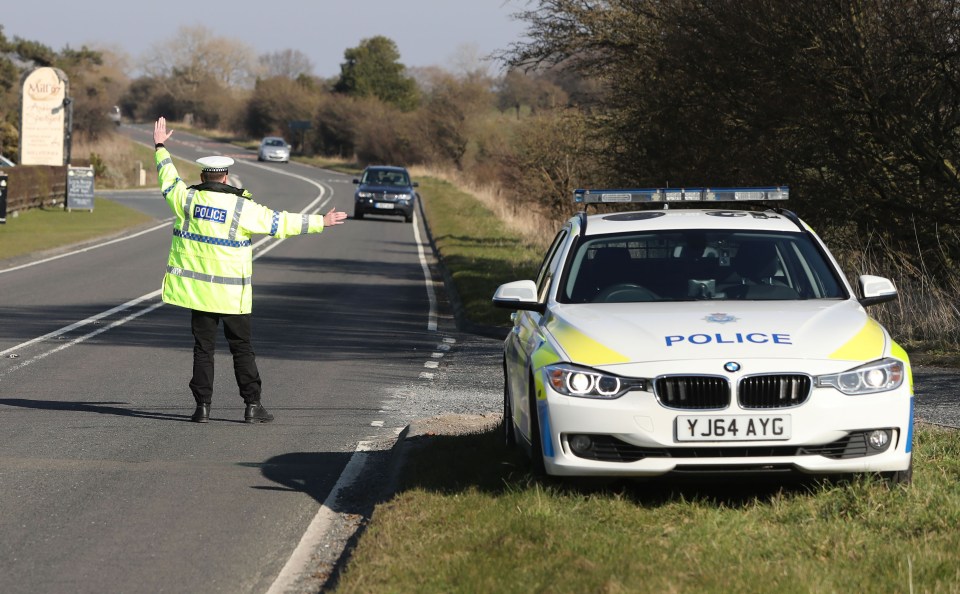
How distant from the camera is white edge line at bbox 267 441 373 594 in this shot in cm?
594

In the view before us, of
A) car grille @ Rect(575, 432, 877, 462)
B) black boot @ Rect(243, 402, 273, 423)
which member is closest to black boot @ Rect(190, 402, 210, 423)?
black boot @ Rect(243, 402, 273, 423)

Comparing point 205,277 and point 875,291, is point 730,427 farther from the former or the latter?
point 205,277

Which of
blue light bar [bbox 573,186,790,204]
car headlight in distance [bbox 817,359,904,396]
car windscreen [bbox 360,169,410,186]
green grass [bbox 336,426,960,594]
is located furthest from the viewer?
car windscreen [bbox 360,169,410,186]

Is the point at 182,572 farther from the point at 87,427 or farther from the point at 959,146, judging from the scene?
the point at 959,146

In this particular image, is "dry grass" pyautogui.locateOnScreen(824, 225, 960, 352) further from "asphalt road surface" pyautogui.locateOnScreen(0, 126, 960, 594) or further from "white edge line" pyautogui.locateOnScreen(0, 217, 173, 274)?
"white edge line" pyautogui.locateOnScreen(0, 217, 173, 274)

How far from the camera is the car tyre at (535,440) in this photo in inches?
262

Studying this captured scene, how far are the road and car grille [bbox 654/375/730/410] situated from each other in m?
1.71

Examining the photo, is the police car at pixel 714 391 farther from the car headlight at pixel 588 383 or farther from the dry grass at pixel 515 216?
the dry grass at pixel 515 216

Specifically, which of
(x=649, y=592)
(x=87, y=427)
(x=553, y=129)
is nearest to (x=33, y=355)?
(x=87, y=427)

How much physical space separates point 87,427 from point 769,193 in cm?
487

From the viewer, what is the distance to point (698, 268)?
800 cm

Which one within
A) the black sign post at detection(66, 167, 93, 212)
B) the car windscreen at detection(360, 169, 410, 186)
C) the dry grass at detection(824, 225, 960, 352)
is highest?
the dry grass at detection(824, 225, 960, 352)

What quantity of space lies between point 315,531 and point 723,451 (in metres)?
1.99

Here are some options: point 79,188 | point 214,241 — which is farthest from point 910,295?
point 79,188
